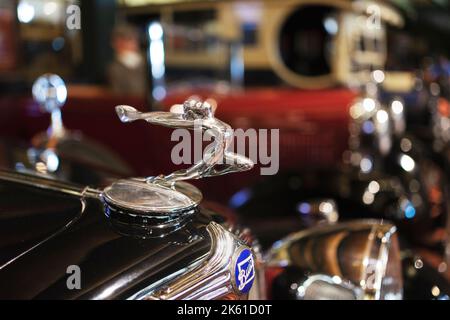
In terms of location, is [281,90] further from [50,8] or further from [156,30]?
[50,8]

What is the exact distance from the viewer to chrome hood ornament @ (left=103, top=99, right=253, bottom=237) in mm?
856

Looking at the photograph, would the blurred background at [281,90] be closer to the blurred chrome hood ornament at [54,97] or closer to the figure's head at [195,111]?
the blurred chrome hood ornament at [54,97]

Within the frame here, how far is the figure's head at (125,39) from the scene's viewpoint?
3877 millimetres

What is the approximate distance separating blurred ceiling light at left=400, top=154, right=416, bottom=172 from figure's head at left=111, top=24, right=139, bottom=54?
2.01m

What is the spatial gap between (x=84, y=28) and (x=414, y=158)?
112 inches

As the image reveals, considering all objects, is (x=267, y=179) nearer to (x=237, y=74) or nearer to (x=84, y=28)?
(x=237, y=74)

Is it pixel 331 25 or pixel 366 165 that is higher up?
pixel 331 25

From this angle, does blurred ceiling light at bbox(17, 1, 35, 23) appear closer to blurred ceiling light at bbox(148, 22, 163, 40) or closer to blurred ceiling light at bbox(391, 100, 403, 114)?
blurred ceiling light at bbox(148, 22, 163, 40)

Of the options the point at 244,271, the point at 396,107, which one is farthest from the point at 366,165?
the point at 244,271

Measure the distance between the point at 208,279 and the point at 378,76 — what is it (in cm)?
226

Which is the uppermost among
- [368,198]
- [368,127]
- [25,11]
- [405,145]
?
[25,11]

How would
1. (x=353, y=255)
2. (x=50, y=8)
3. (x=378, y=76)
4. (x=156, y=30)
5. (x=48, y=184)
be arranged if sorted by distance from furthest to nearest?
(x=50, y=8) → (x=378, y=76) → (x=156, y=30) → (x=353, y=255) → (x=48, y=184)

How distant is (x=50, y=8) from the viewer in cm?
→ 348
